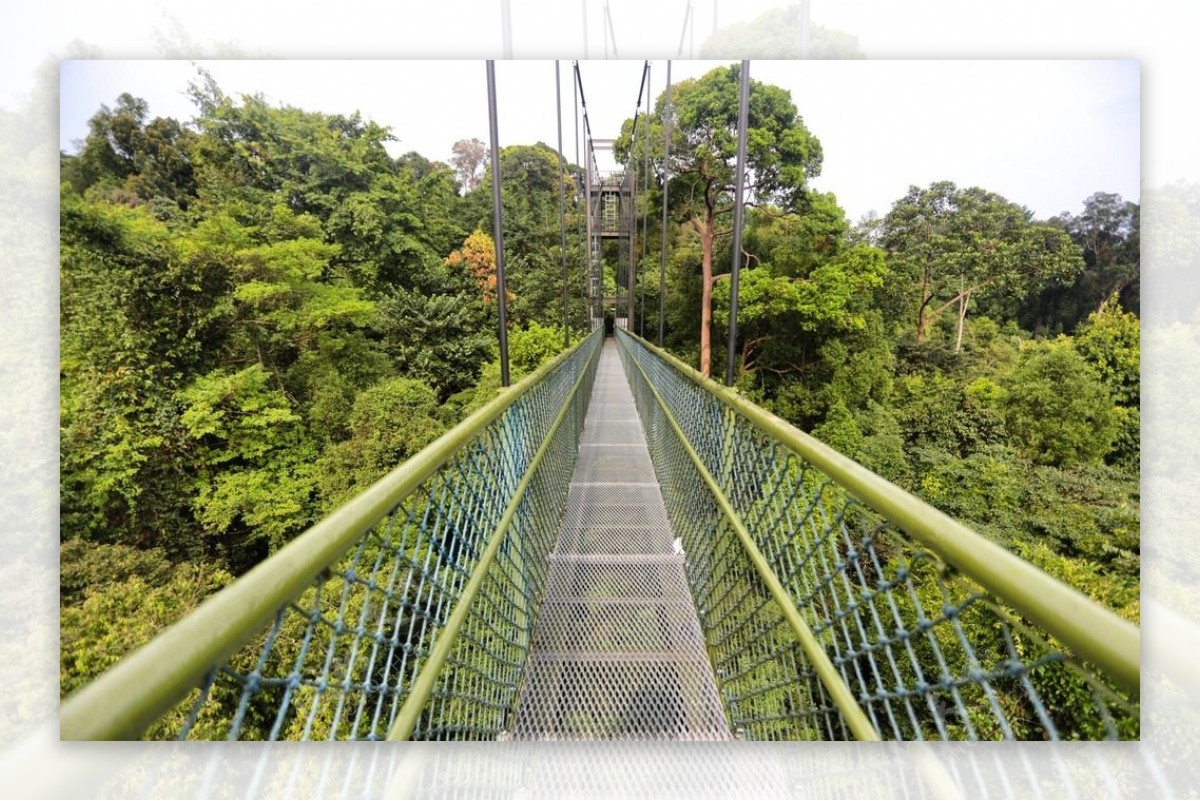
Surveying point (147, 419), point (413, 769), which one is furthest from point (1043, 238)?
point (147, 419)

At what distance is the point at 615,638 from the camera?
4.71 feet

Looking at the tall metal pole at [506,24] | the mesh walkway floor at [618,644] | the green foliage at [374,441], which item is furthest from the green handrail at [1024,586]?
the green foliage at [374,441]

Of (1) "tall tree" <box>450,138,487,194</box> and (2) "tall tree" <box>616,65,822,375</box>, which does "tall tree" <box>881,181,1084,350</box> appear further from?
(1) "tall tree" <box>450,138,487,194</box>

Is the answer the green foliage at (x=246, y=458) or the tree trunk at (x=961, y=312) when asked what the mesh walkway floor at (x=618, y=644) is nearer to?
the green foliage at (x=246, y=458)

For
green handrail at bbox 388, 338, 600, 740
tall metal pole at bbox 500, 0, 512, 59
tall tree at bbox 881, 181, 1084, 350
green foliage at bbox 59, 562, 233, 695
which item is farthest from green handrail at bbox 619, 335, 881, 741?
tall tree at bbox 881, 181, 1084, 350

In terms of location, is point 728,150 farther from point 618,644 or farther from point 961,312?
Answer: point 618,644

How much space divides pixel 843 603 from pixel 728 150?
8529 millimetres

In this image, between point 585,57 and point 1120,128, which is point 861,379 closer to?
point 1120,128

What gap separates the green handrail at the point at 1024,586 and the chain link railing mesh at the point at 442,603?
601 millimetres

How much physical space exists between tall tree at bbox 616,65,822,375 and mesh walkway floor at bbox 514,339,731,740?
7.27m

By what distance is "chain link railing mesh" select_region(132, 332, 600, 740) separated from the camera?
61 cm

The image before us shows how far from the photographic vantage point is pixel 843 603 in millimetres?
1120

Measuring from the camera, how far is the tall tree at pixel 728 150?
8156 mm

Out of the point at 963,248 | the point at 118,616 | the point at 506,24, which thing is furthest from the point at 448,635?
the point at 963,248
